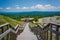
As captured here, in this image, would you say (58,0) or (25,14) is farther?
(58,0)

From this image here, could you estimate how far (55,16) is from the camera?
1245 cm

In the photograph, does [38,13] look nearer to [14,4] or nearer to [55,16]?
[55,16]

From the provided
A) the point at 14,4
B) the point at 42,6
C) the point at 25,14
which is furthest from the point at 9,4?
the point at 42,6

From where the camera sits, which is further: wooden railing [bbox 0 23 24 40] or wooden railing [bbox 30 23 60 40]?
wooden railing [bbox 0 23 24 40]

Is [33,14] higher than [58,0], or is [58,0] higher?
[58,0]

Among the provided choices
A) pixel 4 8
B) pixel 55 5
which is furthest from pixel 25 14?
pixel 55 5

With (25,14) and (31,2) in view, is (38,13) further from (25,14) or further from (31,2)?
(31,2)

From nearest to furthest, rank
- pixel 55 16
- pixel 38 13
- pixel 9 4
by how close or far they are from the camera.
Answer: pixel 55 16 < pixel 38 13 < pixel 9 4

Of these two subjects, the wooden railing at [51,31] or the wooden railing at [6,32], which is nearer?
the wooden railing at [51,31]

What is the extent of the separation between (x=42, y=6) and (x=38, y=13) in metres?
3.27

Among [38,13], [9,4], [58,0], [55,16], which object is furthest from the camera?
[58,0]

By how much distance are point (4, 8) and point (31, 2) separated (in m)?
3.33

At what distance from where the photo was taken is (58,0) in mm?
16016

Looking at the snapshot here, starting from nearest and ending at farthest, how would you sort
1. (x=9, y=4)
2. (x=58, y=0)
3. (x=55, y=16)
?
(x=55, y=16) < (x=9, y=4) < (x=58, y=0)
